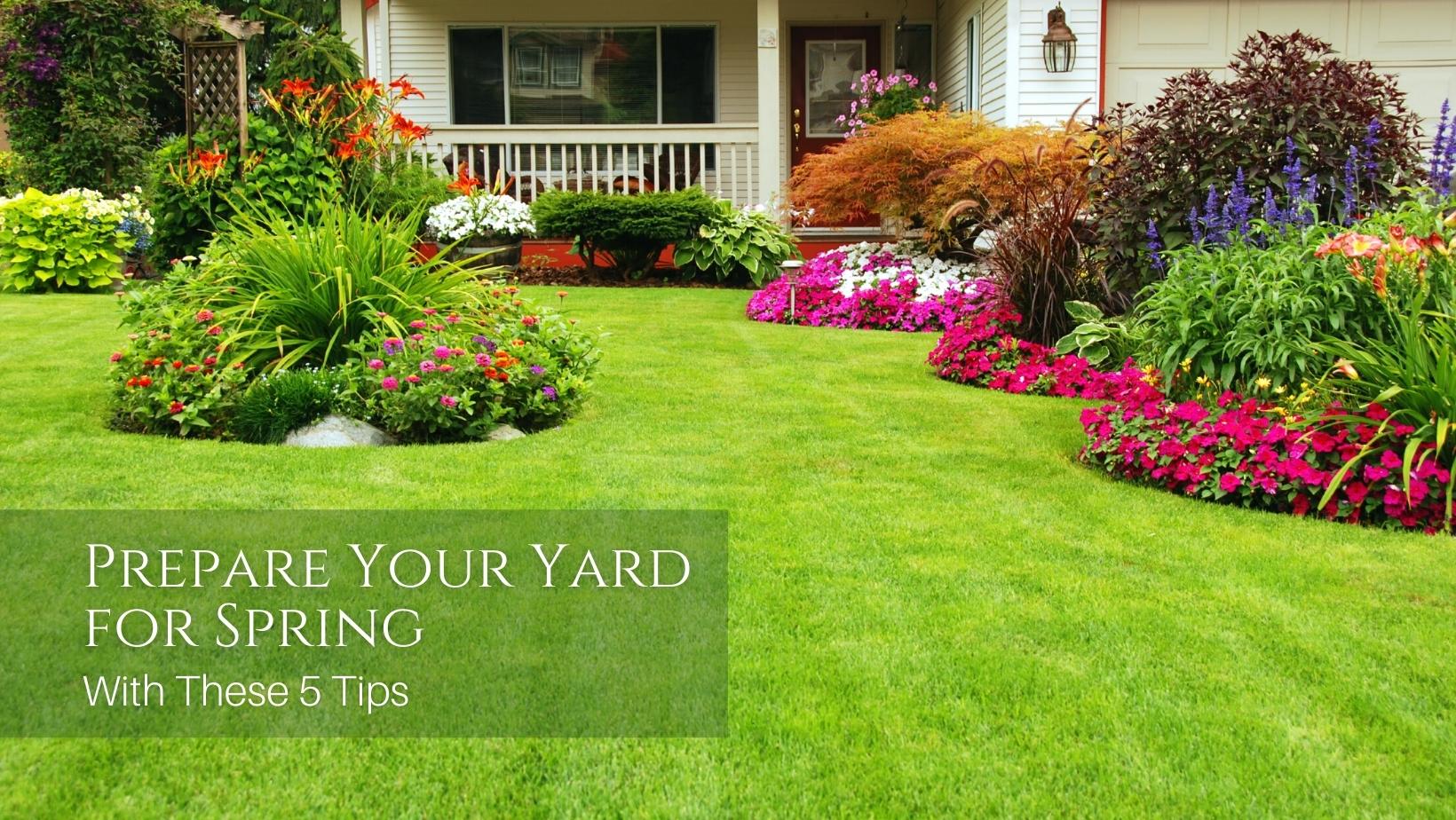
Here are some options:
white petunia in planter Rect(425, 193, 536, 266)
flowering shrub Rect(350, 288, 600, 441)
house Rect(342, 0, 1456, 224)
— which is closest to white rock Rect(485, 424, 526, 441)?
flowering shrub Rect(350, 288, 600, 441)

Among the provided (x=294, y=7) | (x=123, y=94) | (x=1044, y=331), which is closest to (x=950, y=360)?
(x=1044, y=331)

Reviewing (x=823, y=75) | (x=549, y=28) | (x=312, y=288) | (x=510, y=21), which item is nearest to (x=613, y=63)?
(x=549, y=28)

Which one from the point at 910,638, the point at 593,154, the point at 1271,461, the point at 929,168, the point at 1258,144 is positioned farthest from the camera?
the point at 593,154

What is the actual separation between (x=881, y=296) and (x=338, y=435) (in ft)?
19.0

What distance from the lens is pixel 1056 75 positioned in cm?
1235

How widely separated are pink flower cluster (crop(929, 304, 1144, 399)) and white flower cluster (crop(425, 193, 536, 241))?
5498 millimetres

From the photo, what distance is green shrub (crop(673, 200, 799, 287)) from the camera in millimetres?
12398

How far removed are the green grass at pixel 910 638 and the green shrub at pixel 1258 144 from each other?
4.38ft

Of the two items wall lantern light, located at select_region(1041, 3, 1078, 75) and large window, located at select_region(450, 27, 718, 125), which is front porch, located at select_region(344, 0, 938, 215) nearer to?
large window, located at select_region(450, 27, 718, 125)

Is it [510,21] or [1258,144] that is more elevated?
[510,21]

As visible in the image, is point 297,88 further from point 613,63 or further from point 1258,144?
point 613,63

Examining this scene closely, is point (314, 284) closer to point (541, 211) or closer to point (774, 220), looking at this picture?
point (541, 211)

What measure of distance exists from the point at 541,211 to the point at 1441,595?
9.75 m

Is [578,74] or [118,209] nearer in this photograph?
[118,209]
